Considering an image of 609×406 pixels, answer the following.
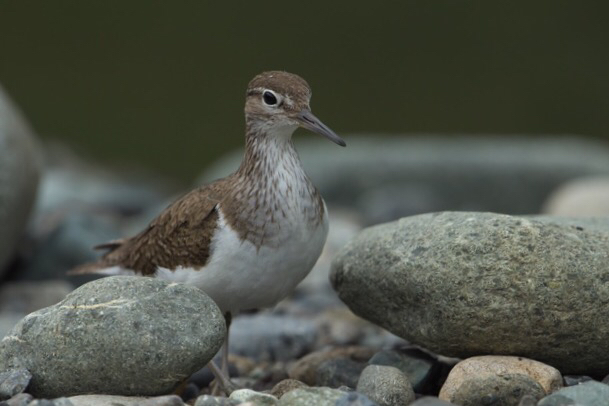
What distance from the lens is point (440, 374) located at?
7555 mm

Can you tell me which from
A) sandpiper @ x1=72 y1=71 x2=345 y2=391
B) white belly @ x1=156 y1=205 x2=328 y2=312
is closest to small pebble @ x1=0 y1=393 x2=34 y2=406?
sandpiper @ x1=72 y1=71 x2=345 y2=391

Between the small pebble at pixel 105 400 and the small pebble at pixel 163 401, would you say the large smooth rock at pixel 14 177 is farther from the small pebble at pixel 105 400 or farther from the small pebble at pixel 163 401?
the small pebble at pixel 163 401

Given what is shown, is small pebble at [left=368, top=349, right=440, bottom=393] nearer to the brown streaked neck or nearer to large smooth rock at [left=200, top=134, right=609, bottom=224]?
the brown streaked neck

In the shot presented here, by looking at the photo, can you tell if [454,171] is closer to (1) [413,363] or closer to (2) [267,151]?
(2) [267,151]

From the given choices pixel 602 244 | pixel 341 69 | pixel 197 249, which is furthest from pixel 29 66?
pixel 602 244

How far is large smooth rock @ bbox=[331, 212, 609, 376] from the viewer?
22.4 ft

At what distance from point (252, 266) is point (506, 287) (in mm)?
1744

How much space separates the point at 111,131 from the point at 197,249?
50.4 feet

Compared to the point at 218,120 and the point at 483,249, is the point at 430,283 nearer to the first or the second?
the point at 483,249

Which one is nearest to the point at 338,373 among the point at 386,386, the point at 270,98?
the point at 386,386

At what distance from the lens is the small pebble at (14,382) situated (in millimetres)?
6547

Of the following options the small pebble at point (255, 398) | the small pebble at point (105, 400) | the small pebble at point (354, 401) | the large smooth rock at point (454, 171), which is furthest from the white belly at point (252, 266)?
the large smooth rock at point (454, 171)

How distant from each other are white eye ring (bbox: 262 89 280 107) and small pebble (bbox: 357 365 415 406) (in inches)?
82.3

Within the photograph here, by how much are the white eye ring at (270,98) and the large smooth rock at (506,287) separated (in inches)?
54.5
